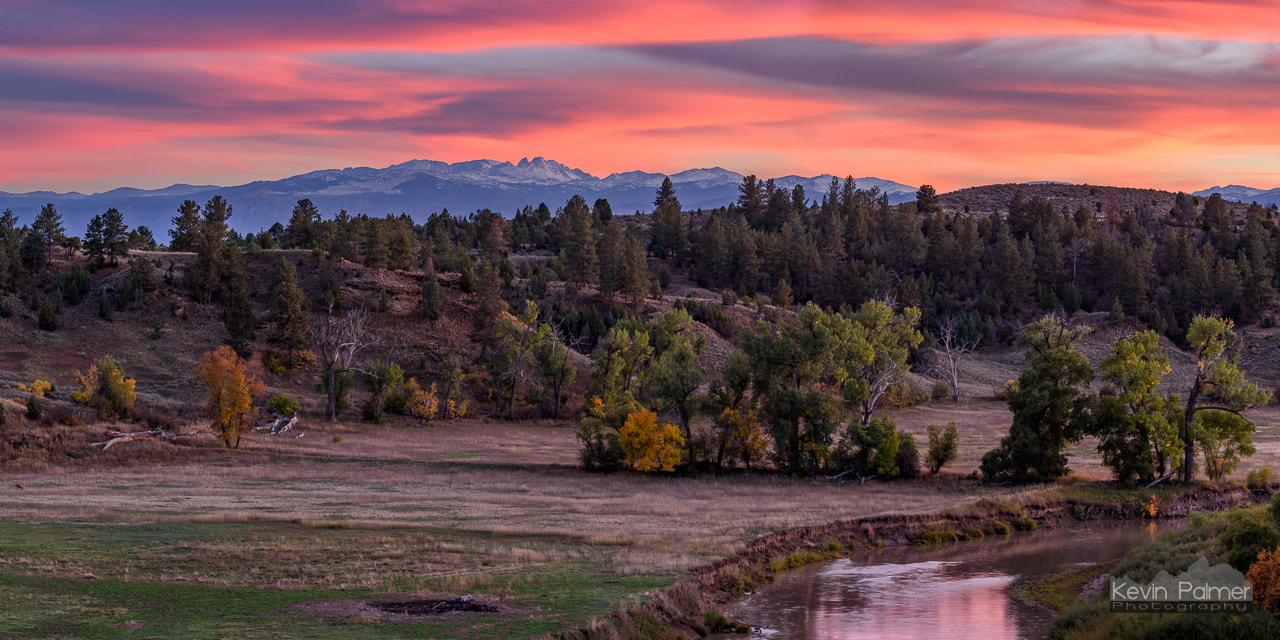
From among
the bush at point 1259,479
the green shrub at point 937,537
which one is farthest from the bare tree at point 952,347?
the green shrub at point 937,537

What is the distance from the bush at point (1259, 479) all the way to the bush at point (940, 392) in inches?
2063

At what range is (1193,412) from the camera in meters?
48.6

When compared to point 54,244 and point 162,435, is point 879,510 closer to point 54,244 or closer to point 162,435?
point 162,435

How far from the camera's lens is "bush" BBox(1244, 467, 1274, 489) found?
157 ft

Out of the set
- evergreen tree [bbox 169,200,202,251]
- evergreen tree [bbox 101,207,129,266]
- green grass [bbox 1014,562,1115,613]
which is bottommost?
green grass [bbox 1014,562,1115,613]

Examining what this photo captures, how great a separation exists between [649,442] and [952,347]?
87413 millimetres

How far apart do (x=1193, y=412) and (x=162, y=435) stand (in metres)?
60.8

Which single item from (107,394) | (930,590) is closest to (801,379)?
(930,590)

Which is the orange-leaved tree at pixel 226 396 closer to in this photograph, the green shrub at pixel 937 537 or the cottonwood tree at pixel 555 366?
the cottonwood tree at pixel 555 366

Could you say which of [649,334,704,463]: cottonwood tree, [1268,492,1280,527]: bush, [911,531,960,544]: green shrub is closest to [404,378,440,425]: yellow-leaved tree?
[649,334,704,463]: cottonwood tree

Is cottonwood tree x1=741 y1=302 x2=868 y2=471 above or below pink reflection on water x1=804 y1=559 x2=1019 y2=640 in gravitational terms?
above

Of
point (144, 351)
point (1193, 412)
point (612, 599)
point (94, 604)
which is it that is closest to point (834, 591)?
point (612, 599)

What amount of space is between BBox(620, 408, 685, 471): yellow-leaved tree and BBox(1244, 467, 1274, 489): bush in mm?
30223

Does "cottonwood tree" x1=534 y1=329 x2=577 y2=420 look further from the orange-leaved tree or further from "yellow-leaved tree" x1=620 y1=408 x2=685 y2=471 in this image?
"yellow-leaved tree" x1=620 y1=408 x2=685 y2=471
